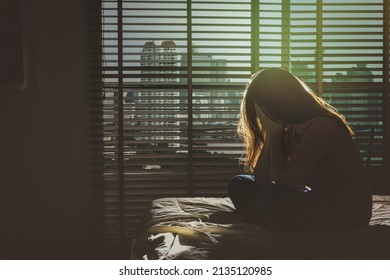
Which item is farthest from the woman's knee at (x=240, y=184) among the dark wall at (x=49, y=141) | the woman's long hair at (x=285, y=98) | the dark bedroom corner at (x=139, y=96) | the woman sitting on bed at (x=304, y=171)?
the dark wall at (x=49, y=141)

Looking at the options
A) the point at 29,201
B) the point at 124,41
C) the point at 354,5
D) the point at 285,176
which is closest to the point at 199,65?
the point at 124,41

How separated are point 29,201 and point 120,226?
61cm

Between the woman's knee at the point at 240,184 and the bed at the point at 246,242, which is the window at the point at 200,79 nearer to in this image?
the woman's knee at the point at 240,184

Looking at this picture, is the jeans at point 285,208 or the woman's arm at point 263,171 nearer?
the jeans at point 285,208

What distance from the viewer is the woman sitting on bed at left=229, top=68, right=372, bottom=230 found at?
5.65 ft

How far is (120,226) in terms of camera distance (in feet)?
11.4

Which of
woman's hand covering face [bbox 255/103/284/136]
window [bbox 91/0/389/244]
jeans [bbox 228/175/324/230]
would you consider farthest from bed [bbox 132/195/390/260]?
window [bbox 91/0/389/244]

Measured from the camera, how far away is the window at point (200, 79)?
3391 mm

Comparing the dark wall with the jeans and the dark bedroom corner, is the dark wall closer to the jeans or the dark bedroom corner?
the dark bedroom corner

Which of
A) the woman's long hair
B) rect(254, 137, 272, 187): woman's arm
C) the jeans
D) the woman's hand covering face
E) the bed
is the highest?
the woman's long hair

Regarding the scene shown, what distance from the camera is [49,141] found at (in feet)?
11.0

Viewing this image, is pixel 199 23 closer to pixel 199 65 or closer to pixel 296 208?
pixel 199 65

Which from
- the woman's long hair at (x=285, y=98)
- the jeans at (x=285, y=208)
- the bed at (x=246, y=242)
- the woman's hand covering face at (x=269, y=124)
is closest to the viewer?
the bed at (x=246, y=242)

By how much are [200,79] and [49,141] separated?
3.51ft
